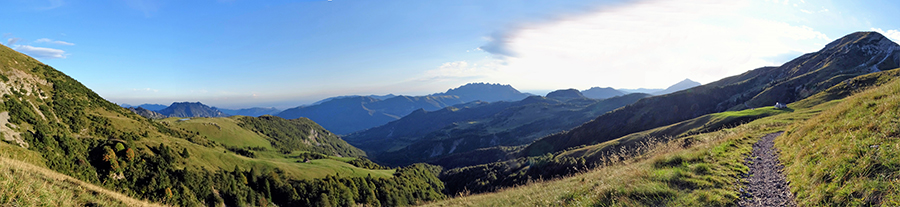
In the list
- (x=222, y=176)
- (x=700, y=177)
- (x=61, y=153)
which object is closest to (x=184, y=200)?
(x=222, y=176)

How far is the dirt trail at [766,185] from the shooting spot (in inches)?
310

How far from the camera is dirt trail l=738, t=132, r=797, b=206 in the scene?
7.87 metres

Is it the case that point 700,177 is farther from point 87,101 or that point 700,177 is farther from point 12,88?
point 87,101

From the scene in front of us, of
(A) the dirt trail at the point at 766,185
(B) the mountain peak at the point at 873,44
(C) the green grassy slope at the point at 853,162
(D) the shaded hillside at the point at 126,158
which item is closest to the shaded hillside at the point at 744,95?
(B) the mountain peak at the point at 873,44

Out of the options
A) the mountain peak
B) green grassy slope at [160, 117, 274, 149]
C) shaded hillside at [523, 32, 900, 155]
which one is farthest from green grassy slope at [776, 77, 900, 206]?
the mountain peak

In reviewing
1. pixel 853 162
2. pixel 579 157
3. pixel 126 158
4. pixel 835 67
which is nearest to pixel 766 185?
pixel 853 162

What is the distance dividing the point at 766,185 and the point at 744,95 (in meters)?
172

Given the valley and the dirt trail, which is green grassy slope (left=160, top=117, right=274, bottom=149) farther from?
the dirt trail

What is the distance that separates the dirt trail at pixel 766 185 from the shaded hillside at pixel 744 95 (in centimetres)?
13031

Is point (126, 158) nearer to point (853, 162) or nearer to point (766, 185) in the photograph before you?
point (766, 185)

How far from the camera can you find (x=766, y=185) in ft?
30.3

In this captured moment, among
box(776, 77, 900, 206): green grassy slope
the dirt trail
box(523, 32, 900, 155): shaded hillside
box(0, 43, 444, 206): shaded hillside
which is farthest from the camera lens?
box(523, 32, 900, 155): shaded hillside

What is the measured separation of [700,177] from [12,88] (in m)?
112

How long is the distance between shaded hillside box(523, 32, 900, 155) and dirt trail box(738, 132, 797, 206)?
130m
